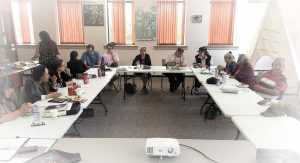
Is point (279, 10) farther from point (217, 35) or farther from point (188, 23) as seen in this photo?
point (188, 23)

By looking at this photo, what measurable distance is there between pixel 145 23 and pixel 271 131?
549cm

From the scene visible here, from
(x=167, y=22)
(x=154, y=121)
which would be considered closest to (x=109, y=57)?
(x=167, y=22)

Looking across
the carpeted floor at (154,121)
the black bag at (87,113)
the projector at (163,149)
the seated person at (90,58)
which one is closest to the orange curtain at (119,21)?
the seated person at (90,58)

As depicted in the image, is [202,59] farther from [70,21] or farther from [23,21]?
[23,21]

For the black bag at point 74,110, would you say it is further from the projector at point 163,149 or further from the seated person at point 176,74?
the seated person at point 176,74

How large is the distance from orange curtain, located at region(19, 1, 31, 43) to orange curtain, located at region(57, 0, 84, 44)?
98 centimetres

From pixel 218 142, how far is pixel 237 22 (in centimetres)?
585

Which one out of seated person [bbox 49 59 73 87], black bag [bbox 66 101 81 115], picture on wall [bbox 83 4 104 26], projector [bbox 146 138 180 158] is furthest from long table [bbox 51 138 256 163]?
picture on wall [bbox 83 4 104 26]

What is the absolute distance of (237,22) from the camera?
7.09 metres

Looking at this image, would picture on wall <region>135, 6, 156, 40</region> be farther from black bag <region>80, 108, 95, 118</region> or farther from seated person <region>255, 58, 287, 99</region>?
seated person <region>255, 58, 287, 99</region>

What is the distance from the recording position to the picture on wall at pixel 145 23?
23.2 ft

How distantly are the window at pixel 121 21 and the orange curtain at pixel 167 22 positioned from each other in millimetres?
789

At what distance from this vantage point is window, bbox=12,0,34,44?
284 inches

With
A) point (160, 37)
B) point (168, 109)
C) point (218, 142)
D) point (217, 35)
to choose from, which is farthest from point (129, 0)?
point (218, 142)
